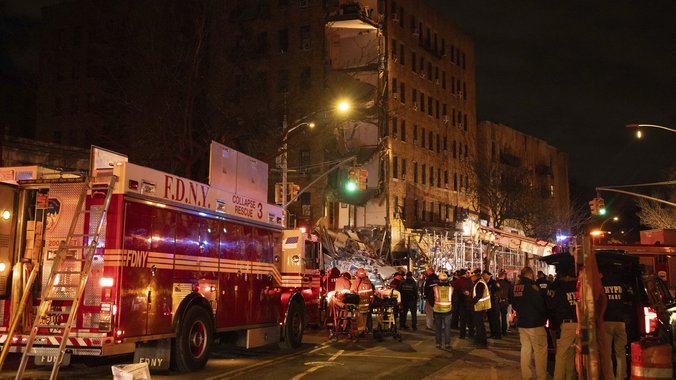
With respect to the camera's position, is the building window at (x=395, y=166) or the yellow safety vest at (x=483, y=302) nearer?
the yellow safety vest at (x=483, y=302)

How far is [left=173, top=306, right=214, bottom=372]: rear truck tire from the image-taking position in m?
10.9

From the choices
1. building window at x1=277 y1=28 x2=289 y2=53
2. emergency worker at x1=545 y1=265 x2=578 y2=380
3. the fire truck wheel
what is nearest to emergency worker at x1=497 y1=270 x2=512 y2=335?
the fire truck wheel

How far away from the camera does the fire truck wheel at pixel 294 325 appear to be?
1496cm

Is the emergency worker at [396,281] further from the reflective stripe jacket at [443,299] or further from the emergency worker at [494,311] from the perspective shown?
the reflective stripe jacket at [443,299]

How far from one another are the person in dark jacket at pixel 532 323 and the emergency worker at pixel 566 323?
0.27 metres

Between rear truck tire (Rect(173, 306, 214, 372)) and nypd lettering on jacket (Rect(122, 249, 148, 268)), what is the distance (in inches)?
57.5

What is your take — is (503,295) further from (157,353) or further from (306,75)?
(306,75)

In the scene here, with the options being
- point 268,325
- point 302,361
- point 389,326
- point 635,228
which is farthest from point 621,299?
point 635,228

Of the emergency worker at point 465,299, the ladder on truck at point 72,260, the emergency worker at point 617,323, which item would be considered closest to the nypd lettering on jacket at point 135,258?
the ladder on truck at point 72,260

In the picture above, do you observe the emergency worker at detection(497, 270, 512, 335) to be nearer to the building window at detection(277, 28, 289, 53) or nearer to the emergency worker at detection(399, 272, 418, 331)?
the emergency worker at detection(399, 272, 418, 331)

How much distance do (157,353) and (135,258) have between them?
197 cm

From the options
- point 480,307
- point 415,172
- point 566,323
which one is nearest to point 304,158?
point 415,172

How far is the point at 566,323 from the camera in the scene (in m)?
9.55

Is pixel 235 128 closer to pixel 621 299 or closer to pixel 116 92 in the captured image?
pixel 116 92
